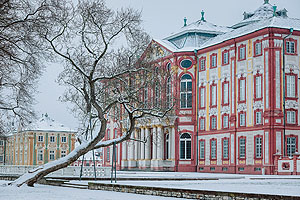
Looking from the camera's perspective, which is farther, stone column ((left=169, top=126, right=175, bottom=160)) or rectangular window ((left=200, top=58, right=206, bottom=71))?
stone column ((left=169, top=126, right=175, bottom=160))

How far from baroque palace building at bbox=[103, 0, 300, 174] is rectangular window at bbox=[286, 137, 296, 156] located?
0.27ft

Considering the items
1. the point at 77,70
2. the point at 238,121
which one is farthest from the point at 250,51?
the point at 77,70

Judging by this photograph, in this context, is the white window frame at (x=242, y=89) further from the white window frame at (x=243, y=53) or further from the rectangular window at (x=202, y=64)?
the rectangular window at (x=202, y=64)

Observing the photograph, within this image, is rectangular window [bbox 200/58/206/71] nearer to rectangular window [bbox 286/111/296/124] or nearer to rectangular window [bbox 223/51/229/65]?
rectangular window [bbox 223/51/229/65]

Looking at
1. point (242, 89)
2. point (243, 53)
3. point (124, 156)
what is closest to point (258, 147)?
point (242, 89)

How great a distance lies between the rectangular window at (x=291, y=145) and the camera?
152 ft

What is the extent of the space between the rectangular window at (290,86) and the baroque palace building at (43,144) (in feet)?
177

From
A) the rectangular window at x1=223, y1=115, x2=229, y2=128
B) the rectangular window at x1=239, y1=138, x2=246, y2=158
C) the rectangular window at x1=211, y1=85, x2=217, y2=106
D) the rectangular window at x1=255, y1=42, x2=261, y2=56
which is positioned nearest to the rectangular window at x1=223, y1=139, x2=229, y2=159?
the rectangular window at x1=223, y1=115, x2=229, y2=128

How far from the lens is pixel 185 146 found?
185 feet

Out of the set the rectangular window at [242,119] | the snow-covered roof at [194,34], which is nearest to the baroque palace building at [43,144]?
the snow-covered roof at [194,34]

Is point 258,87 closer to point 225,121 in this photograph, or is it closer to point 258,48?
point 258,48

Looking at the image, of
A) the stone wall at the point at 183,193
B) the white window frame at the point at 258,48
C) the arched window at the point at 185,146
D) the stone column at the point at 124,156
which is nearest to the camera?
the stone wall at the point at 183,193

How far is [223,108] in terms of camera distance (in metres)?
52.3

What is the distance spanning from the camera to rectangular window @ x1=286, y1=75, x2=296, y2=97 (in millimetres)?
46938
